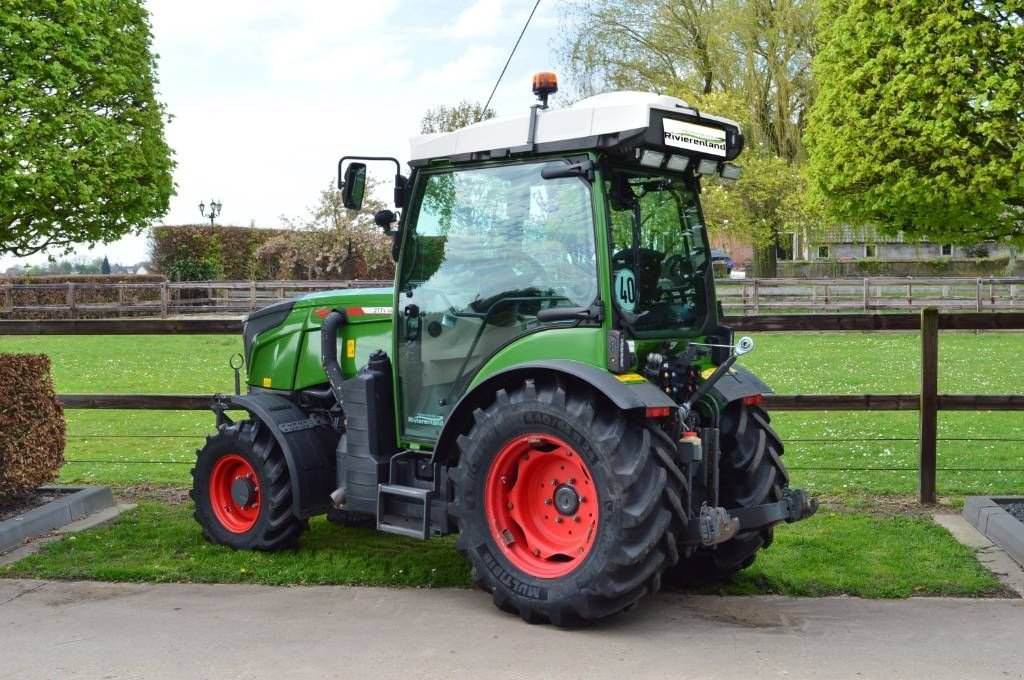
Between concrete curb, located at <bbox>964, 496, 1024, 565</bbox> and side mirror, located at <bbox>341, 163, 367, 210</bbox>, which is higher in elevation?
side mirror, located at <bbox>341, 163, 367, 210</bbox>

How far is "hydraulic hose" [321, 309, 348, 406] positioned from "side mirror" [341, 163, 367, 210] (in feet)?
2.85

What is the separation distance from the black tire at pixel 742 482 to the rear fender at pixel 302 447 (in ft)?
6.64

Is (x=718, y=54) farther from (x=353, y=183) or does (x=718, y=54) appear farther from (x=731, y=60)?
(x=353, y=183)

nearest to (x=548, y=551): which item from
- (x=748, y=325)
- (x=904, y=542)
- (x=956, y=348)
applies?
(x=904, y=542)

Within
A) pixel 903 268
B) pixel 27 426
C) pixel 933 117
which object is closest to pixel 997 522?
pixel 933 117

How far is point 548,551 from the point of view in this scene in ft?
15.9

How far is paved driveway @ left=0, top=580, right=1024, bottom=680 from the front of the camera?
13.8 feet

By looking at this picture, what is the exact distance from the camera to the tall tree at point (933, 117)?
638 cm

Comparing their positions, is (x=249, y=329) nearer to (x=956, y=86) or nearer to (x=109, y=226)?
(x=109, y=226)

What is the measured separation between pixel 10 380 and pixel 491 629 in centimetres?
393

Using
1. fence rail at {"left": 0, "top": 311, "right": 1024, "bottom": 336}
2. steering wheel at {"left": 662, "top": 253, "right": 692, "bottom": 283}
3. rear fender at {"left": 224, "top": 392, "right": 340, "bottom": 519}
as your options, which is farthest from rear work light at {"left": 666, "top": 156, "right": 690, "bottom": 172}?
rear fender at {"left": 224, "top": 392, "right": 340, "bottom": 519}

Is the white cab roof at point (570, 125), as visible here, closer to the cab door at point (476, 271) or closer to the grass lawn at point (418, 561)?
the cab door at point (476, 271)

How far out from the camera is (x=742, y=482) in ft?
17.0

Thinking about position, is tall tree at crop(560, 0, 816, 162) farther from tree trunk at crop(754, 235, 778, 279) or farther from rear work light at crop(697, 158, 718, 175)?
rear work light at crop(697, 158, 718, 175)
